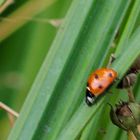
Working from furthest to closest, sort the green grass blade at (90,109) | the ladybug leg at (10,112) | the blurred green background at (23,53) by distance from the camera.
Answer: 1. the blurred green background at (23,53)
2. the ladybug leg at (10,112)
3. the green grass blade at (90,109)

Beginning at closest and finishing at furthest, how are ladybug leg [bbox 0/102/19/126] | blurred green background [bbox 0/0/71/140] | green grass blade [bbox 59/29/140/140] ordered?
green grass blade [bbox 59/29/140/140] → ladybug leg [bbox 0/102/19/126] → blurred green background [bbox 0/0/71/140]

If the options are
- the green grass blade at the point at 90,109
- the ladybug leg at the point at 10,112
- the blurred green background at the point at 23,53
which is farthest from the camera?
the blurred green background at the point at 23,53

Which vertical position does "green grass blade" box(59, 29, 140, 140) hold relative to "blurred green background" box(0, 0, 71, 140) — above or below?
below

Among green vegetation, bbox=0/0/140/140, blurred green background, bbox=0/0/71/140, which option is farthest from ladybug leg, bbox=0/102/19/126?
green vegetation, bbox=0/0/140/140

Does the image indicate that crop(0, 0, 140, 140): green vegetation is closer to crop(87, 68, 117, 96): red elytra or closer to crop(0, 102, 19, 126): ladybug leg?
crop(87, 68, 117, 96): red elytra

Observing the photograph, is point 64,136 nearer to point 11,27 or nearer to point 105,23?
point 105,23

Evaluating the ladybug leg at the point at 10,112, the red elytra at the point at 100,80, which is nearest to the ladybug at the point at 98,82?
the red elytra at the point at 100,80

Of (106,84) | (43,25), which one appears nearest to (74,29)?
(106,84)

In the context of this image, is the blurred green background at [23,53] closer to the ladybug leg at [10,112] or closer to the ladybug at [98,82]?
the ladybug leg at [10,112]

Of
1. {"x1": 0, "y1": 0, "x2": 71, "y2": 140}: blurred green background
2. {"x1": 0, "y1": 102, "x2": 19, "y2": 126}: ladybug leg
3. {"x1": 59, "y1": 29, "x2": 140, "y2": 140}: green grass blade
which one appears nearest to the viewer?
{"x1": 59, "y1": 29, "x2": 140, "y2": 140}: green grass blade
